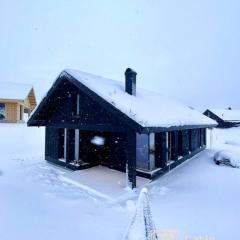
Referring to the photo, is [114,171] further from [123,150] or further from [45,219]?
[45,219]

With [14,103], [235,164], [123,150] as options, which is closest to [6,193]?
[123,150]

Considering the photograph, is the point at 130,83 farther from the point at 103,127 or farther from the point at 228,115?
the point at 228,115

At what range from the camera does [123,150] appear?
10867 mm

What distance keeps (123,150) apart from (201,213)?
16.5 feet

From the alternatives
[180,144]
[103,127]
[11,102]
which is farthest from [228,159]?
[11,102]

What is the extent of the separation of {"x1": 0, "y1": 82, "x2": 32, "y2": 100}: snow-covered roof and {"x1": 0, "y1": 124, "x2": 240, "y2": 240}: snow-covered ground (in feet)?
47.4

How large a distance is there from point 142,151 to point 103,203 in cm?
378

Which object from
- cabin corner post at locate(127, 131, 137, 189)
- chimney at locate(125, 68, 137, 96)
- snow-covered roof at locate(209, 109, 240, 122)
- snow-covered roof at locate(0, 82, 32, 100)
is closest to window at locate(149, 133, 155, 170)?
cabin corner post at locate(127, 131, 137, 189)

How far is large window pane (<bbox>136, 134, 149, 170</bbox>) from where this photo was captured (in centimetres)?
1002

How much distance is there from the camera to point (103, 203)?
6.94m

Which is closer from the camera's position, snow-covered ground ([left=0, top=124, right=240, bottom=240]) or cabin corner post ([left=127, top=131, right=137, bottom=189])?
snow-covered ground ([left=0, top=124, right=240, bottom=240])

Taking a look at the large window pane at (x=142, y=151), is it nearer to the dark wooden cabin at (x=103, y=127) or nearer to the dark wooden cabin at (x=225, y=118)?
the dark wooden cabin at (x=103, y=127)

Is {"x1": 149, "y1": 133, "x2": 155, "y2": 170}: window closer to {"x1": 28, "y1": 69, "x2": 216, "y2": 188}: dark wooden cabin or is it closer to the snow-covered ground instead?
{"x1": 28, "y1": 69, "x2": 216, "y2": 188}: dark wooden cabin

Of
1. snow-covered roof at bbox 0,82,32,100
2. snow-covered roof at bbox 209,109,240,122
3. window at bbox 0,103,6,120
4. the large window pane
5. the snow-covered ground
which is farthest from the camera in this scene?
snow-covered roof at bbox 209,109,240,122
